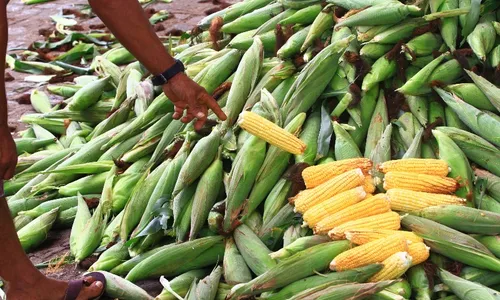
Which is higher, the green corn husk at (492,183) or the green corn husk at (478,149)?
the green corn husk at (478,149)

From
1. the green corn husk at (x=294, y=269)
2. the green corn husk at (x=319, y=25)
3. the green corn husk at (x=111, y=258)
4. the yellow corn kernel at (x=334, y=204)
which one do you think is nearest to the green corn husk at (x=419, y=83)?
the green corn husk at (x=319, y=25)

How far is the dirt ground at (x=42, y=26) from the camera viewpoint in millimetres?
3629

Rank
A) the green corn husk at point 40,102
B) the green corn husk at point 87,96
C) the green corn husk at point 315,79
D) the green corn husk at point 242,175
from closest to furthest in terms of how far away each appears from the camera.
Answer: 1. the green corn husk at point 242,175
2. the green corn husk at point 315,79
3. the green corn husk at point 87,96
4. the green corn husk at point 40,102

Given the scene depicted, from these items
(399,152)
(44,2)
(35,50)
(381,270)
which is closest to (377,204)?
(381,270)

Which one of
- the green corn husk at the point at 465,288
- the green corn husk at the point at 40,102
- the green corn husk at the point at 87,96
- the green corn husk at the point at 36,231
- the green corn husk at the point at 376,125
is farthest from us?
the green corn husk at the point at 40,102

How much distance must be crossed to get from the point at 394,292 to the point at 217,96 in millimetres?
1558

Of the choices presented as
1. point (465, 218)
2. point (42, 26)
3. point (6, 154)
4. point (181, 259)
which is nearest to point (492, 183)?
point (465, 218)

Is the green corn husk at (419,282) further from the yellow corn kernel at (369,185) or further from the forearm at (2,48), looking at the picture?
the forearm at (2,48)

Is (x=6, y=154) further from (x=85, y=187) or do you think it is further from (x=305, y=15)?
(x=305, y=15)

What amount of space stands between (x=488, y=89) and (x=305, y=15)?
104 cm

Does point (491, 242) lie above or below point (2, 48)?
below

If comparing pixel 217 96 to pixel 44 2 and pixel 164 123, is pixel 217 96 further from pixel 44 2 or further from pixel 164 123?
pixel 44 2

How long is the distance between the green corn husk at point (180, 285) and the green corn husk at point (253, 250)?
0.22m

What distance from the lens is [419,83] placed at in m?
3.27
